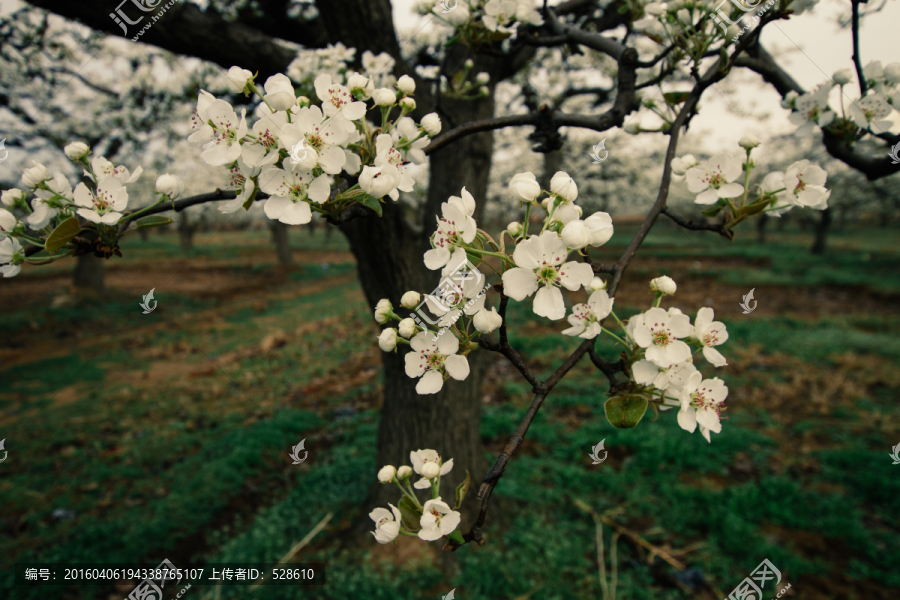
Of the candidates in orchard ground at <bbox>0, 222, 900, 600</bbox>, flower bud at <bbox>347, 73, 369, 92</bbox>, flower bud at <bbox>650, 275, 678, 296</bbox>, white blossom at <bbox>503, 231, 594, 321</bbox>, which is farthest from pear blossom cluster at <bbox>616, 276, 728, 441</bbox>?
orchard ground at <bbox>0, 222, 900, 600</bbox>

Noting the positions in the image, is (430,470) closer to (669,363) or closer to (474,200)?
(669,363)

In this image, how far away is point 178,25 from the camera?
7.52ft

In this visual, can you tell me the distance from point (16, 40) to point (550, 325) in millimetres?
7032

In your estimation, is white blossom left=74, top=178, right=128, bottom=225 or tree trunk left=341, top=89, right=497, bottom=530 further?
tree trunk left=341, top=89, right=497, bottom=530

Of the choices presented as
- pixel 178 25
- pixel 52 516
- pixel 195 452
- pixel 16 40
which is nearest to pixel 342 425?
pixel 195 452

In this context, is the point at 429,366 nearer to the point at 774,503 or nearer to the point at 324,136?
the point at 324,136

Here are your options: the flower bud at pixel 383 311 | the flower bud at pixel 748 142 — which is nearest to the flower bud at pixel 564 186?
the flower bud at pixel 383 311

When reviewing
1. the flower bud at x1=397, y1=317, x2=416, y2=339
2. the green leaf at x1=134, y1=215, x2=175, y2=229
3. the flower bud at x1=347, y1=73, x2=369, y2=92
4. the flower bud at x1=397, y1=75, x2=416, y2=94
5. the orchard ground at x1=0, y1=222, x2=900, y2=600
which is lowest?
the orchard ground at x1=0, y1=222, x2=900, y2=600

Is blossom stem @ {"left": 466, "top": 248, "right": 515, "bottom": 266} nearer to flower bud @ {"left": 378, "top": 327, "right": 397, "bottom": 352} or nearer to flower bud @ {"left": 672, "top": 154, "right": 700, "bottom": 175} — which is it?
flower bud @ {"left": 378, "top": 327, "right": 397, "bottom": 352}

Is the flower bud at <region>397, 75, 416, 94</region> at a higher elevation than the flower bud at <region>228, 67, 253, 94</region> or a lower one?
higher

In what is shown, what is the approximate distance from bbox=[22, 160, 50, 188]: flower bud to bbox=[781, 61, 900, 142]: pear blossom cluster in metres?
2.25

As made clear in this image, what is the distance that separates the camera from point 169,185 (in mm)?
989

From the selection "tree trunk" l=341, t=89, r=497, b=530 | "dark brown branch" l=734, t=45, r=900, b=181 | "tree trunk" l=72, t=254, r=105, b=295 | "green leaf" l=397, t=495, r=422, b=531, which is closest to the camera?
"green leaf" l=397, t=495, r=422, b=531

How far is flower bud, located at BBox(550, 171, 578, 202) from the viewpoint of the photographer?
0.82 meters
